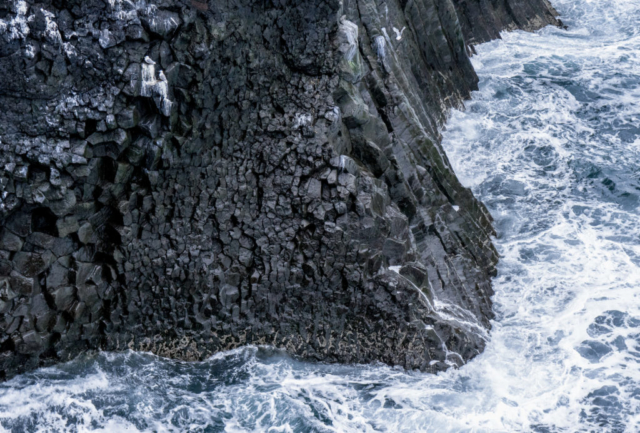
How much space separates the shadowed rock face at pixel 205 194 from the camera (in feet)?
40.6

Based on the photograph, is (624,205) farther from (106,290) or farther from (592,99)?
(106,290)

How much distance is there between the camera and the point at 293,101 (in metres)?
13.9

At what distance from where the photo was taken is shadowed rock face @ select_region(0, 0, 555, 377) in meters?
12.4

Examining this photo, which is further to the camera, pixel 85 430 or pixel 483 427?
pixel 483 427

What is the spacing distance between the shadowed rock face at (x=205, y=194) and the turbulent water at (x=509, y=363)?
53 cm

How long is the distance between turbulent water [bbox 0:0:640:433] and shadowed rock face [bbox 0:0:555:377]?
0.53 metres

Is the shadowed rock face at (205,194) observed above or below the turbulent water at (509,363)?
above

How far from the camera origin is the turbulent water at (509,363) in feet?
42.6

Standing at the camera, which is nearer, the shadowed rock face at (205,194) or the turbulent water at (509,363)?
the shadowed rock face at (205,194)

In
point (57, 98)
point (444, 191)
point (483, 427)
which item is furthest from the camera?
point (444, 191)

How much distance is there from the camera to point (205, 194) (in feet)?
45.1

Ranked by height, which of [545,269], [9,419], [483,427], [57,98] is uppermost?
[57,98]

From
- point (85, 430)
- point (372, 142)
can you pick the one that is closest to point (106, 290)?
point (85, 430)

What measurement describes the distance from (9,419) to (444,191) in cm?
995
